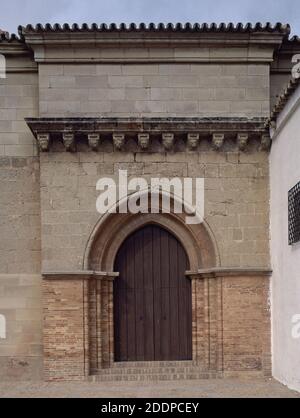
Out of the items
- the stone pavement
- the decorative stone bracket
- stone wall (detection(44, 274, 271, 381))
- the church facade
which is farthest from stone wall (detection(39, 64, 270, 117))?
the stone pavement

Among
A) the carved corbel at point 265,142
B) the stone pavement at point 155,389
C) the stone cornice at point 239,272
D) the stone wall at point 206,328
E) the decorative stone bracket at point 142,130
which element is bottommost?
the stone pavement at point 155,389

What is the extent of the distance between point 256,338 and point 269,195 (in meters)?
2.39

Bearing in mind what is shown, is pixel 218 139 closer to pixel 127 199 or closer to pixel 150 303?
pixel 127 199

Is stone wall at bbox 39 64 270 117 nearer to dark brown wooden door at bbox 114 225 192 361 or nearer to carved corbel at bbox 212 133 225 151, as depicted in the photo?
carved corbel at bbox 212 133 225 151

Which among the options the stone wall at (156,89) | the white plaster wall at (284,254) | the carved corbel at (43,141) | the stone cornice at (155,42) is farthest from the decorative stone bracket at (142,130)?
the stone cornice at (155,42)

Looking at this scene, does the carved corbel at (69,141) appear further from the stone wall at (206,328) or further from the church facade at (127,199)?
the stone wall at (206,328)

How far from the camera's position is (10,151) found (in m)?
9.68

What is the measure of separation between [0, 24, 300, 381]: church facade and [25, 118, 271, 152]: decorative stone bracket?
23 millimetres

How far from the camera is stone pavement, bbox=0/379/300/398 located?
319 inches

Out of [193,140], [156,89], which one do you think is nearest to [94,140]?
[156,89]

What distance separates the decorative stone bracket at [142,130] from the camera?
29.7ft

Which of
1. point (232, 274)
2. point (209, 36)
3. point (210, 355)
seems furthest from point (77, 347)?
point (209, 36)

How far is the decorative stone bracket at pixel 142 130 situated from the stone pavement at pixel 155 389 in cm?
383

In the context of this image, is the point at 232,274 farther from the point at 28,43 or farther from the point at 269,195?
the point at 28,43
